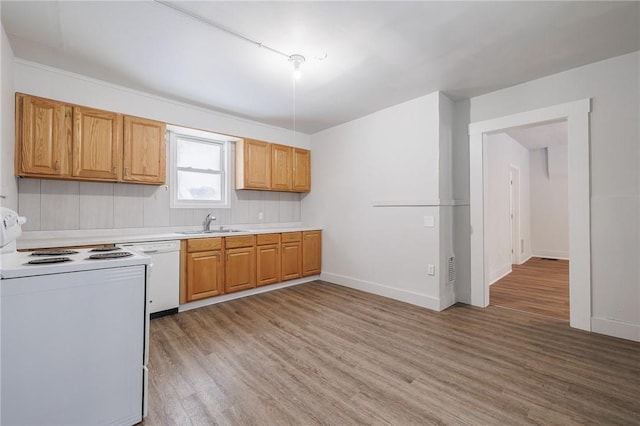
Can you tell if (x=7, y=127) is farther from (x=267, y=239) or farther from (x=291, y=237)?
(x=291, y=237)

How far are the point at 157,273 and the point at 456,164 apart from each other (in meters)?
3.81

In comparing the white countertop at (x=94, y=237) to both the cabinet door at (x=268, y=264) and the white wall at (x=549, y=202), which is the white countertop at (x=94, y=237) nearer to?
the cabinet door at (x=268, y=264)

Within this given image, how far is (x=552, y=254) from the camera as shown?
22.3ft

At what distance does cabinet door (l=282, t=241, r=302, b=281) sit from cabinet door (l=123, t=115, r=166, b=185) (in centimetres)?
192

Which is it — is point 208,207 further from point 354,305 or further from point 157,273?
point 354,305

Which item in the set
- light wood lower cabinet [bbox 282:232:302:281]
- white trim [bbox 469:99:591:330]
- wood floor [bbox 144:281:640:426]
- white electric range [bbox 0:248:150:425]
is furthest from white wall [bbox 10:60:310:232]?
white trim [bbox 469:99:591:330]

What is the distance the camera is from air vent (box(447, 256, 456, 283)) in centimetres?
348

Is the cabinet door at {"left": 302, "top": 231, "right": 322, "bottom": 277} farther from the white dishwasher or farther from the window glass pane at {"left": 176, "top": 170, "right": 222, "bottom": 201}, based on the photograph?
the white dishwasher

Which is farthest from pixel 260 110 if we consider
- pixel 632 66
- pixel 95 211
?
pixel 632 66

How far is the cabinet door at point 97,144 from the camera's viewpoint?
111 inches

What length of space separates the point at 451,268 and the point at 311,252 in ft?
6.95

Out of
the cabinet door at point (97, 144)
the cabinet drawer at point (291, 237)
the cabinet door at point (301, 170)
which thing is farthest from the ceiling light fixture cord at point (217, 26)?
the cabinet drawer at point (291, 237)

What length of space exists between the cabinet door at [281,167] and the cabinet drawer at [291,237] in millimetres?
785

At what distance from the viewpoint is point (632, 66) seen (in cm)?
252
